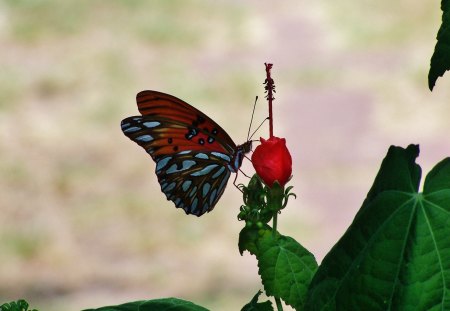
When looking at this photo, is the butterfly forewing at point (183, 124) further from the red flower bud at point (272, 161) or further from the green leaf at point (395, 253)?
the green leaf at point (395, 253)

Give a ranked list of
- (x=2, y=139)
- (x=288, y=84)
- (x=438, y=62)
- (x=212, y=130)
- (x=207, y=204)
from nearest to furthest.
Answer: (x=438, y=62) → (x=212, y=130) → (x=207, y=204) → (x=2, y=139) → (x=288, y=84)

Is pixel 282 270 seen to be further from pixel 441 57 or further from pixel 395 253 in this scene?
pixel 441 57

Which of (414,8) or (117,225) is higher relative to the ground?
(414,8)

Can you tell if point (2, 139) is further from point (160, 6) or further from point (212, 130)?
point (212, 130)

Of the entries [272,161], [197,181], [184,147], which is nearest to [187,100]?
[197,181]

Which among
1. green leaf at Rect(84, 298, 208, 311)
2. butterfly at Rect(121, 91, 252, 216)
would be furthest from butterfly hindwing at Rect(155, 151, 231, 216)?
green leaf at Rect(84, 298, 208, 311)

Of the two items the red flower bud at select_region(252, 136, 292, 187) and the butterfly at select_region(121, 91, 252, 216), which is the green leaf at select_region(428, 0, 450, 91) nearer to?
the red flower bud at select_region(252, 136, 292, 187)

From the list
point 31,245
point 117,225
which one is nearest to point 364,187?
point 117,225
